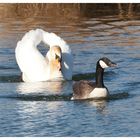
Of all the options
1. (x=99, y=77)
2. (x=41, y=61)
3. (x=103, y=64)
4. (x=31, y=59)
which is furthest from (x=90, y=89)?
(x=41, y=61)

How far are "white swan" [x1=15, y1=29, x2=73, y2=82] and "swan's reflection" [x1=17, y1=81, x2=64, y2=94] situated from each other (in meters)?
0.22

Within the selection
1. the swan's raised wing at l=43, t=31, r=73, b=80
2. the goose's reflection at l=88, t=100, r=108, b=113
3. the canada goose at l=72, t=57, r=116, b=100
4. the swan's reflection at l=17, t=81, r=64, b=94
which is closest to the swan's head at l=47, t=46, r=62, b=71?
the swan's raised wing at l=43, t=31, r=73, b=80


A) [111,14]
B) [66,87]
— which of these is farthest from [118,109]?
[111,14]

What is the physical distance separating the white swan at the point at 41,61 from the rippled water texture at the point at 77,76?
0.72 feet

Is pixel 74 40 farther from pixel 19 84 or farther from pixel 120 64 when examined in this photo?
pixel 19 84

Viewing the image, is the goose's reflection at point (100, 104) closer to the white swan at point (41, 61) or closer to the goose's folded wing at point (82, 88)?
the goose's folded wing at point (82, 88)

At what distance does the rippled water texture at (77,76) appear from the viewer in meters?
12.6

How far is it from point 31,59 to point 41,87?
88 centimetres

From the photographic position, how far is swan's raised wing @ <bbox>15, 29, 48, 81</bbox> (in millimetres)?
16234

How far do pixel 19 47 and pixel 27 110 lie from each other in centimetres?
314

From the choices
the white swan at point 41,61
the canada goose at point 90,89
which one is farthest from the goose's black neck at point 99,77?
the white swan at point 41,61

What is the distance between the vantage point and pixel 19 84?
51.5ft

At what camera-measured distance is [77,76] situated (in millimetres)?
16391

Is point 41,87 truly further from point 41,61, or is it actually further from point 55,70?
point 41,61
